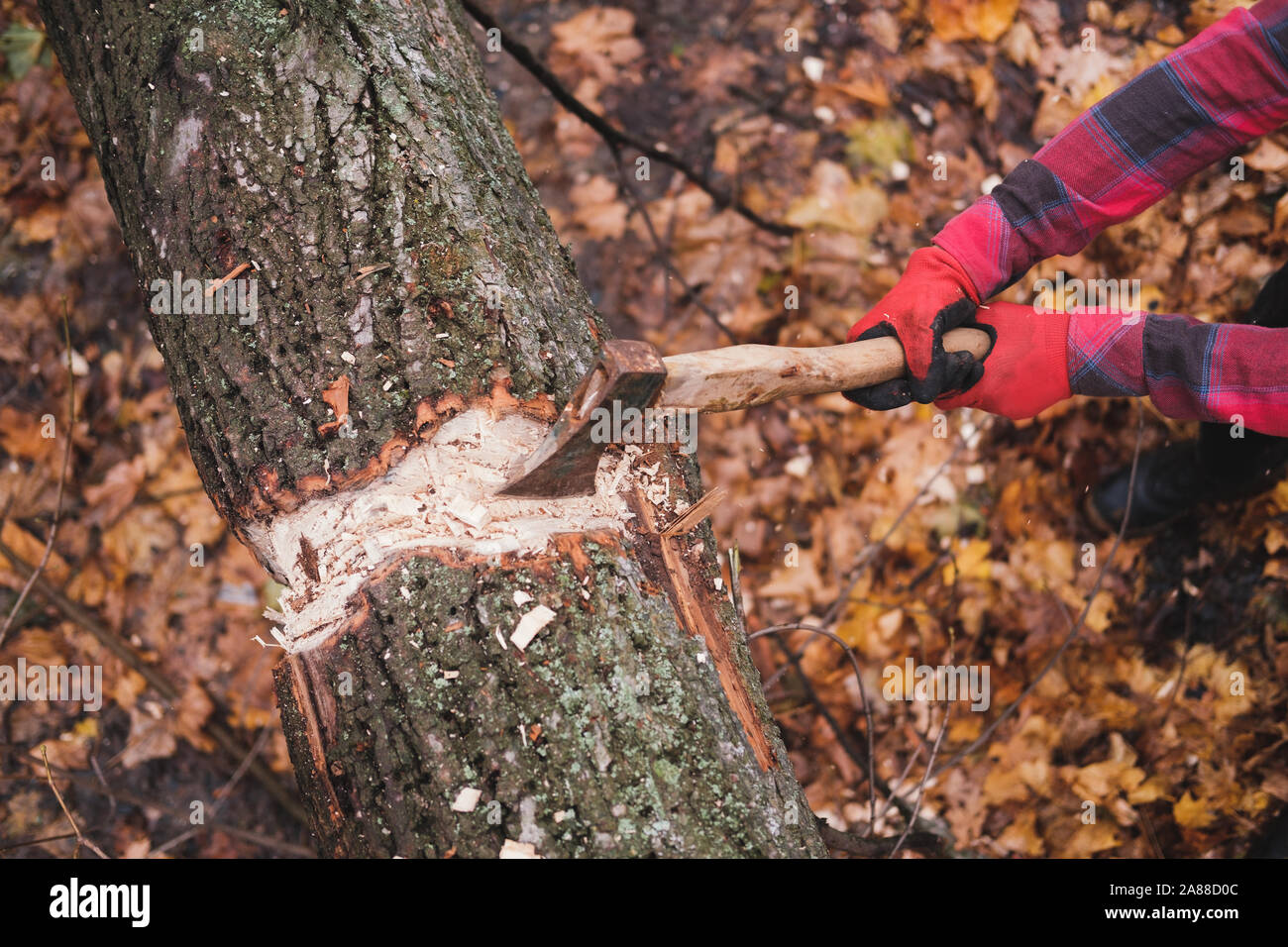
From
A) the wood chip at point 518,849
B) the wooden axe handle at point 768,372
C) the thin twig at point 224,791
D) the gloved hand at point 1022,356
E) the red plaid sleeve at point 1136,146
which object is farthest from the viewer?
the thin twig at point 224,791

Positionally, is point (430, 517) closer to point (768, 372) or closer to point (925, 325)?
point (768, 372)

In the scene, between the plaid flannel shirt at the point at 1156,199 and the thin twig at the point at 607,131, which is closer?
the plaid flannel shirt at the point at 1156,199

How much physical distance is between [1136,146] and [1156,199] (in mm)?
140

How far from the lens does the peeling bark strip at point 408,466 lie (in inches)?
48.3

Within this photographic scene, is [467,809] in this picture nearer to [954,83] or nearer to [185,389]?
[185,389]

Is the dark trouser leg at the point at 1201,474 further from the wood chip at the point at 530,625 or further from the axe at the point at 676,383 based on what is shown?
the wood chip at the point at 530,625

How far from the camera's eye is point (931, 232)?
2861mm

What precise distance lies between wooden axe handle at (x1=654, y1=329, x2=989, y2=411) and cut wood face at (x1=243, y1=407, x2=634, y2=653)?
0.27 m

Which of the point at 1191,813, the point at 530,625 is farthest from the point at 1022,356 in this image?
the point at 1191,813

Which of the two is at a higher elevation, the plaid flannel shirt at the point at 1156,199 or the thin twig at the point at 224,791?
the plaid flannel shirt at the point at 1156,199

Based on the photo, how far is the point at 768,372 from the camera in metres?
1.51

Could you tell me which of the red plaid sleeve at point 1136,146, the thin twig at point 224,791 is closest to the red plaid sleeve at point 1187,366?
the red plaid sleeve at point 1136,146

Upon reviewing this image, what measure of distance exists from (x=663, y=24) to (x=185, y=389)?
2.45 meters

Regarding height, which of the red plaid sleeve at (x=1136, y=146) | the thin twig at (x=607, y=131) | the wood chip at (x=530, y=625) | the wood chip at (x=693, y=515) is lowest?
the wood chip at (x=530, y=625)
